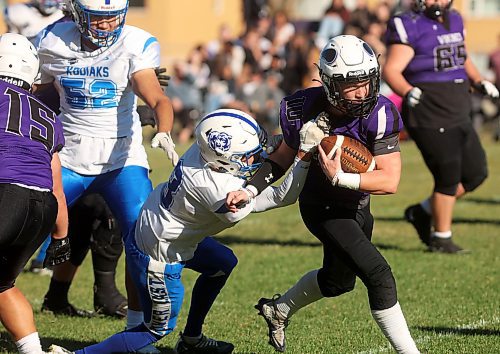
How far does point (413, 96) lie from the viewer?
7477 millimetres

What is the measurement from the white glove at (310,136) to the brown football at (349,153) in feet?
0.15

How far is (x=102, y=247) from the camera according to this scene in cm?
622

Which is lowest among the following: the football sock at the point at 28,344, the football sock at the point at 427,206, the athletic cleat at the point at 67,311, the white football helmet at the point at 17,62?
the football sock at the point at 427,206

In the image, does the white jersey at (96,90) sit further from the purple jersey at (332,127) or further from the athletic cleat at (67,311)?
the purple jersey at (332,127)

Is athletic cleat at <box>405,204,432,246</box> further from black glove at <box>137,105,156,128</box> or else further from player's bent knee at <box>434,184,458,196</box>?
black glove at <box>137,105,156,128</box>

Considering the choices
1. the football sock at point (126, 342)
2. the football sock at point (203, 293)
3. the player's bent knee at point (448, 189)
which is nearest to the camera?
the football sock at point (126, 342)

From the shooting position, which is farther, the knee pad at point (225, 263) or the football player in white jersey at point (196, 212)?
the knee pad at point (225, 263)

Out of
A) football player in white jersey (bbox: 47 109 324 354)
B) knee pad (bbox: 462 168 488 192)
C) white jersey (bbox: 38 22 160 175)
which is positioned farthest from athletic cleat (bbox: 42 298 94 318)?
knee pad (bbox: 462 168 488 192)

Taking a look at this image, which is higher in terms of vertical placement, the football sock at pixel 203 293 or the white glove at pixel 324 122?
the white glove at pixel 324 122

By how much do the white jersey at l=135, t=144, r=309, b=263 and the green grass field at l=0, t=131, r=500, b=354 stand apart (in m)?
0.83

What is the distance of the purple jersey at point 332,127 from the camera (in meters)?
4.60

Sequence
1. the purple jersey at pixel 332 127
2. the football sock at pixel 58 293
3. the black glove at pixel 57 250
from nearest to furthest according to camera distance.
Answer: the purple jersey at pixel 332 127 → the black glove at pixel 57 250 → the football sock at pixel 58 293

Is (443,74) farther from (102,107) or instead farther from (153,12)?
(153,12)

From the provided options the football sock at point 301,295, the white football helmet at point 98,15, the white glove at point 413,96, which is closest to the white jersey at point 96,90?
the white football helmet at point 98,15
